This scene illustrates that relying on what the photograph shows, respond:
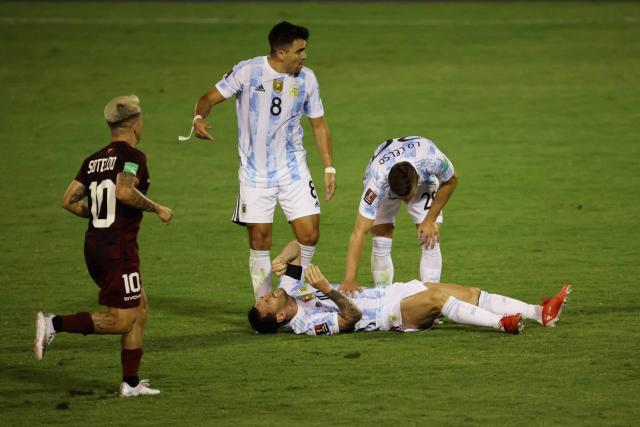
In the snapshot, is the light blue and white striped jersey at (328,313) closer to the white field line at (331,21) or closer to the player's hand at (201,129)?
the player's hand at (201,129)

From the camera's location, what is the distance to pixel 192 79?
72.9 ft

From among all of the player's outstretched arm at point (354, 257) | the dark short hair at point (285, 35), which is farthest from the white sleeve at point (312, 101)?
the player's outstretched arm at point (354, 257)

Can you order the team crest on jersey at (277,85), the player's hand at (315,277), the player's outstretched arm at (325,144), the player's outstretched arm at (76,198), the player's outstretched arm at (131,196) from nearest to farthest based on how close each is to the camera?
1. the player's outstretched arm at (131,196)
2. the player's outstretched arm at (76,198)
3. the player's hand at (315,277)
4. the team crest on jersey at (277,85)
5. the player's outstretched arm at (325,144)

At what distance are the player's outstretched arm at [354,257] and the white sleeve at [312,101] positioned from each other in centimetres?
112

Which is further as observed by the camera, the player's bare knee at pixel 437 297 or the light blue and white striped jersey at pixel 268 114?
the light blue and white striped jersey at pixel 268 114

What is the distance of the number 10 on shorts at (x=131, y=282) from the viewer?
8.52 m

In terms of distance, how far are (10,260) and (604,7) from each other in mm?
18040

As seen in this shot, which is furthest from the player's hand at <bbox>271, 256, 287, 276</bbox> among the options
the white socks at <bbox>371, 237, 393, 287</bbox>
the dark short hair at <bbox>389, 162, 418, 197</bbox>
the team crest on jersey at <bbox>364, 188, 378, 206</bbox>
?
the dark short hair at <bbox>389, 162, 418, 197</bbox>

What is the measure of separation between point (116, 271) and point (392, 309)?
2.40 m

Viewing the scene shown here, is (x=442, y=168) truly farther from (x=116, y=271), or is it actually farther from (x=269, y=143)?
(x=116, y=271)

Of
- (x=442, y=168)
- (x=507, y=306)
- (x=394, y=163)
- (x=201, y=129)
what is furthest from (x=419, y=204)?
(x=201, y=129)

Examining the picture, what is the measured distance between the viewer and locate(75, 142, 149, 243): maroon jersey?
8484 millimetres

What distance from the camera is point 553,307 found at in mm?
10008

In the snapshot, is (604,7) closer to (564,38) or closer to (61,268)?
(564,38)
